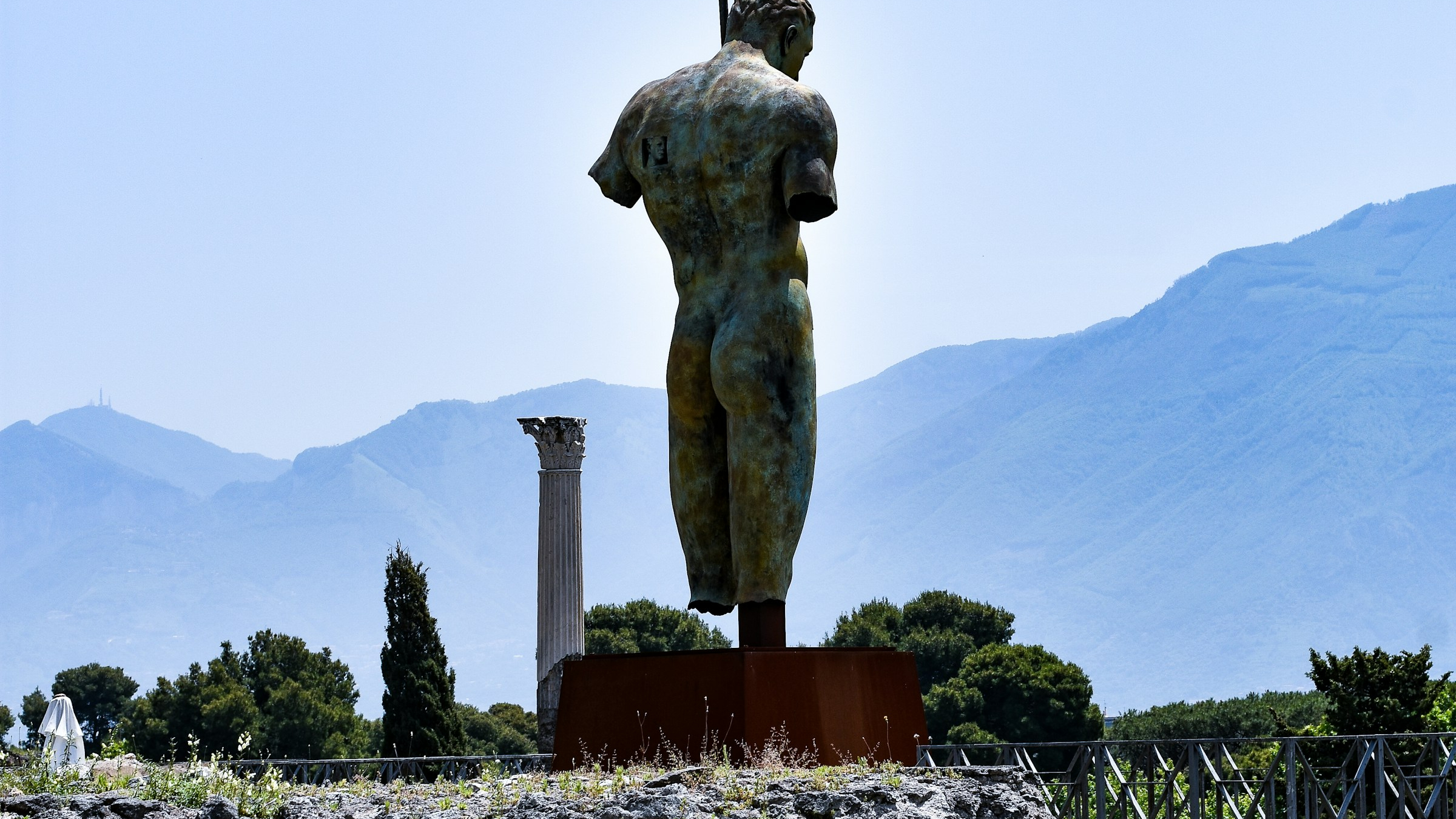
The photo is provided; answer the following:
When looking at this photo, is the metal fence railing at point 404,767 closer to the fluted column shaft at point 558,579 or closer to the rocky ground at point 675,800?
the rocky ground at point 675,800

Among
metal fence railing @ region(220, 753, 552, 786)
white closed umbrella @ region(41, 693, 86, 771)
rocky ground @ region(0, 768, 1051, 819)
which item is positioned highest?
white closed umbrella @ region(41, 693, 86, 771)

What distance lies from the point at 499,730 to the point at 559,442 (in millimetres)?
31749

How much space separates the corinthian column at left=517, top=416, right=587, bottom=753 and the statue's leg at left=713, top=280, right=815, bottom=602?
59.4 ft

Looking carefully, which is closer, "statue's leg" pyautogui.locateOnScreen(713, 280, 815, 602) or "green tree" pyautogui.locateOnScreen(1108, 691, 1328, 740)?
"statue's leg" pyautogui.locateOnScreen(713, 280, 815, 602)

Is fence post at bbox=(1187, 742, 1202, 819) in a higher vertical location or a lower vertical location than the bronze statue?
lower

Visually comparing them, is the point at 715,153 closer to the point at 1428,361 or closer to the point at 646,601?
the point at 646,601

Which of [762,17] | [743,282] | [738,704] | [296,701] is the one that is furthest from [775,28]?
[296,701]

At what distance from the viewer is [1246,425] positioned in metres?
197

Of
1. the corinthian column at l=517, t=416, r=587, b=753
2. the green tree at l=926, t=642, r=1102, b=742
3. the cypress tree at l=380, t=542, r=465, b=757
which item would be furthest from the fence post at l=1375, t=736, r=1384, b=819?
the green tree at l=926, t=642, r=1102, b=742

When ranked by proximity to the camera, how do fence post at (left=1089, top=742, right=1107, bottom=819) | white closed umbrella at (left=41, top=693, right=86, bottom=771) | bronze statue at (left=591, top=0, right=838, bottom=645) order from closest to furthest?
bronze statue at (left=591, top=0, right=838, bottom=645), fence post at (left=1089, top=742, right=1107, bottom=819), white closed umbrella at (left=41, top=693, right=86, bottom=771)

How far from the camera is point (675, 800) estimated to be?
6.88 m

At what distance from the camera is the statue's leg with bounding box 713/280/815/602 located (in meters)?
9.25

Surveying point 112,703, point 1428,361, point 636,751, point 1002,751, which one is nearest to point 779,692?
point 636,751

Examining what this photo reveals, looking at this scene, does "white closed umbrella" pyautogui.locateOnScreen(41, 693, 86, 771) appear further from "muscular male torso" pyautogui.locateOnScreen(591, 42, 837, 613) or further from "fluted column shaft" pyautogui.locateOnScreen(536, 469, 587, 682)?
"muscular male torso" pyautogui.locateOnScreen(591, 42, 837, 613)
